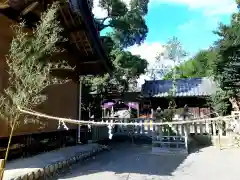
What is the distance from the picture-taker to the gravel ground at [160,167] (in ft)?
19.7

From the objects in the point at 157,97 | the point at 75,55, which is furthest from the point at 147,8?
the point at 75,55

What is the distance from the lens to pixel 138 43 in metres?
21.7

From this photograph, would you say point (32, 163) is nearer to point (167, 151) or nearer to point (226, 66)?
point (167, 151)

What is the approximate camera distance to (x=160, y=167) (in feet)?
23.2

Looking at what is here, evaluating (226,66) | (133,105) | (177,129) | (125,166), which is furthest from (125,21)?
(125,166)

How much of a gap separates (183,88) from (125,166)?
1185cm

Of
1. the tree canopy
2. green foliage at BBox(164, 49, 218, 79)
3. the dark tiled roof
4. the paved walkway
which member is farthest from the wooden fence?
green foliage at BBox(164, 49, 218, 79)

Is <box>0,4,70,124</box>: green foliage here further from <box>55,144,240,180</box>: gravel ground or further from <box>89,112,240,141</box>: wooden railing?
<box>89,112,240,141</box>: wooden railing

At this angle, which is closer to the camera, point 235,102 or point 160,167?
point 160,167

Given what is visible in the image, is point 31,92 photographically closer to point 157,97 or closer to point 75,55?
point 75,55

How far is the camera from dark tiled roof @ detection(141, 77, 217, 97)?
55.7 ft

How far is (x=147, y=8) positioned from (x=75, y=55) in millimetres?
13711

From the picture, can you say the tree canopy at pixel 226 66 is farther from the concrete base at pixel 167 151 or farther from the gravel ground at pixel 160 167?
the concrete base at pixel 167 151

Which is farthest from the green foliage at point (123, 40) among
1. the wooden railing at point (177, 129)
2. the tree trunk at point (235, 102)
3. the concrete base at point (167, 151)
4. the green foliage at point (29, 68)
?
the green foliage at point (29, 68)
